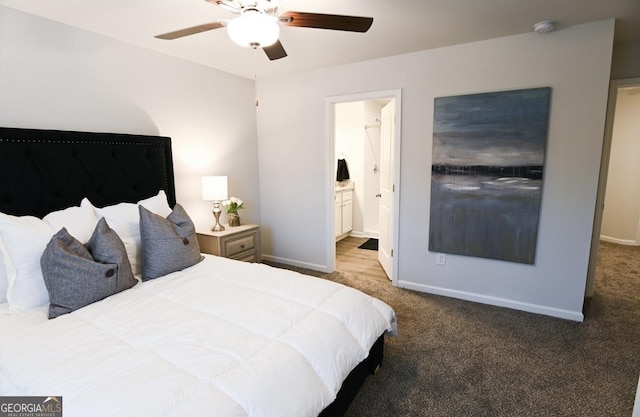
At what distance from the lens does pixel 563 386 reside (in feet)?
6.38

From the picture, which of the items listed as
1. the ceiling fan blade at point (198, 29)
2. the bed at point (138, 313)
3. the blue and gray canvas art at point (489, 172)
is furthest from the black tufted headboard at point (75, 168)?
the blue and gray canvas art at point (489, 172)

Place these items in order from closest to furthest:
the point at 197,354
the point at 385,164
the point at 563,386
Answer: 1. the point at 197,354
2. the point at 563,386
3. the point at 385,164

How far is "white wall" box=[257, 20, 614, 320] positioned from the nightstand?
695 mm

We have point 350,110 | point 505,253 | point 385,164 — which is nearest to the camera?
point 505,253

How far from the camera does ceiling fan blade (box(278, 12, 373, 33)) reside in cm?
166

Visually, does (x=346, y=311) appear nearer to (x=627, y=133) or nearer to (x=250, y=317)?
(x=250, y=317)

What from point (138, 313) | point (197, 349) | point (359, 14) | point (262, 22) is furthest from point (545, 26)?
point (138, 313)

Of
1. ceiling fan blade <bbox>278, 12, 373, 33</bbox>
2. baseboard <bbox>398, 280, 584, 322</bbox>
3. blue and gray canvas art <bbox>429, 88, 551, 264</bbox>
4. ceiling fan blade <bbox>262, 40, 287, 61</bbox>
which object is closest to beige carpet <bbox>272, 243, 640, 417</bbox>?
baseboard <bbox>398, 280, 584, 322</bbox>

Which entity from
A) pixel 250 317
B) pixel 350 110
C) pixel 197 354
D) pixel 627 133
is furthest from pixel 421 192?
pixel 627 133

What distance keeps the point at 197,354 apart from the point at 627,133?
6.61 metres

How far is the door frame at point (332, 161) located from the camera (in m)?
3.24

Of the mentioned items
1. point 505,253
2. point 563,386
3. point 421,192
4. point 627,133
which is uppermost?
point 627,133

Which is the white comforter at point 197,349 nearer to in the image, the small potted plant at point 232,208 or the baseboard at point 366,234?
the small potted plant at point 232,208

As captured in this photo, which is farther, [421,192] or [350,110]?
[350,110]
